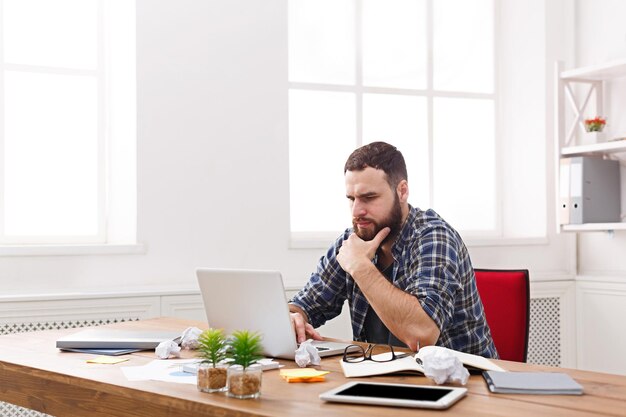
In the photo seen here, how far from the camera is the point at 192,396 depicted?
1.60 meters

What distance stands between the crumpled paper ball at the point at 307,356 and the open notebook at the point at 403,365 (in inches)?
2.7

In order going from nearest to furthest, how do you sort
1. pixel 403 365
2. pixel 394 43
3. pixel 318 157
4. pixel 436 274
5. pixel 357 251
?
pixel 403 365 < pixel 436 274 < pixel 357 251 < pixel 318 157 < pixel 394 43

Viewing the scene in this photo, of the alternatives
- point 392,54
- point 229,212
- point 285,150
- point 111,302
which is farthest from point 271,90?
point 111,302

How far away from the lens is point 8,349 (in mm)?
2227

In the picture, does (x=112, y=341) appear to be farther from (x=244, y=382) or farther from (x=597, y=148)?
(x=597, y=148)

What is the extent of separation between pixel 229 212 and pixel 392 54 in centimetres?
128

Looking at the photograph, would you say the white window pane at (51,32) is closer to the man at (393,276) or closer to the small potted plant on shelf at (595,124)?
the man at (393,276)

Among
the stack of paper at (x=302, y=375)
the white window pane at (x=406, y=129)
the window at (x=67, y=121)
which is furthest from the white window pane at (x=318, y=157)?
the stack of paper at (x=302, y=375)

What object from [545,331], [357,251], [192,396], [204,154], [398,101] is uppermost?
[398,101]

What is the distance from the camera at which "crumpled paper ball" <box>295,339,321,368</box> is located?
195 centimetres

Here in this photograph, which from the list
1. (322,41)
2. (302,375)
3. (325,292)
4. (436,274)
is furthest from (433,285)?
(322,41)

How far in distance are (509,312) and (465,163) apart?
188 cm

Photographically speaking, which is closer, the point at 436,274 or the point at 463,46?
the point at 436,274

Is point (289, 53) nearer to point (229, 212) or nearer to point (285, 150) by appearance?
point (285, 150)
